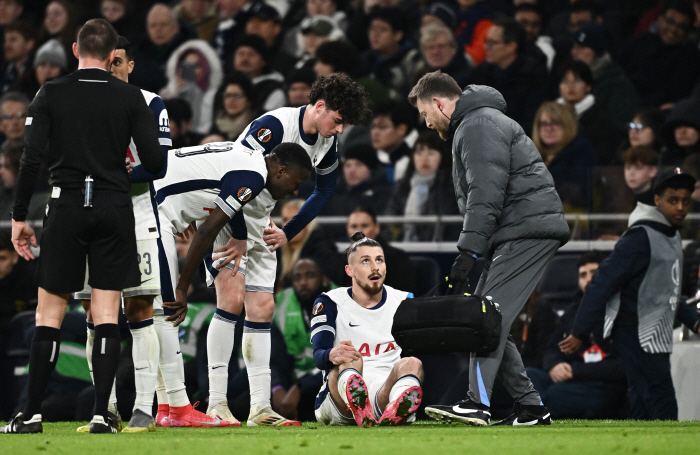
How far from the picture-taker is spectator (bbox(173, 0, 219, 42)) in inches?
576

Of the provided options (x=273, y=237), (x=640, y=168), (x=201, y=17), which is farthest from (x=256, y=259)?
(x=201, y=17)

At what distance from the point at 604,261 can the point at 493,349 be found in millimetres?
2642

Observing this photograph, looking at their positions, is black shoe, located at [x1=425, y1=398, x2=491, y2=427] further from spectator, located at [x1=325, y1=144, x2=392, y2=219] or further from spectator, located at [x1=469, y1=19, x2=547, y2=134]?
spectator, located at [x1=469, y1=19, x2=547, y2=134]

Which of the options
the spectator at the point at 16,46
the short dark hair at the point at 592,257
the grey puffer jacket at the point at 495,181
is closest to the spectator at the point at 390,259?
the short dark hair at the point at 592,257

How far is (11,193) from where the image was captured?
1057 centimetres

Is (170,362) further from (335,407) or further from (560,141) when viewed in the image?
(560,141)

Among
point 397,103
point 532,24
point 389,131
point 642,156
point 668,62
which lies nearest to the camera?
point 642,156

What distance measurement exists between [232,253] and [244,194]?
0.63 m

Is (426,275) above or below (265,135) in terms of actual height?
below

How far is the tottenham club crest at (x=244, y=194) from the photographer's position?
5.92 meters

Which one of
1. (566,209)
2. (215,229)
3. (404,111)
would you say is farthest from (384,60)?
(215,229)

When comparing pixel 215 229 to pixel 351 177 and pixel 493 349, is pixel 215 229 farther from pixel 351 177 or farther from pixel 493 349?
pixel 351 177

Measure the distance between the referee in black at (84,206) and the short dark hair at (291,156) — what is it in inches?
50.7

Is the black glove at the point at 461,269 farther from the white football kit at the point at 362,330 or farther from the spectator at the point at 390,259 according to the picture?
the spectator at the point at 390,259
